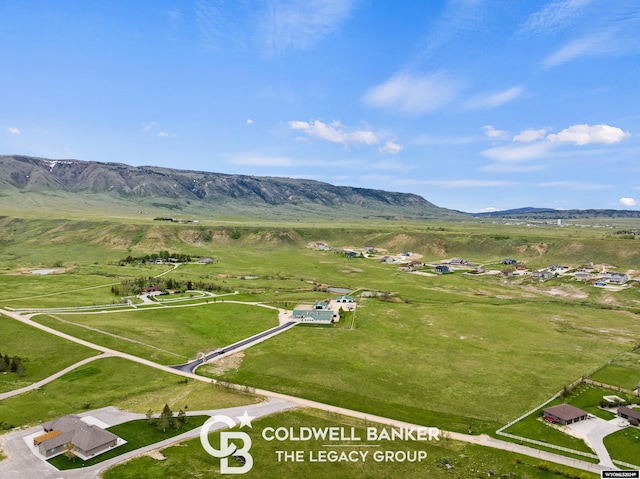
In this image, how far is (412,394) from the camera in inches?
2426

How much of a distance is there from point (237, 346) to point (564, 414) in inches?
2249

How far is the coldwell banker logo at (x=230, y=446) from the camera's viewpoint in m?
43.2

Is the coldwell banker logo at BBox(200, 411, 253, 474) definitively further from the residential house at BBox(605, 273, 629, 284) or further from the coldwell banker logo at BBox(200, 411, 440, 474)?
Result: the residential house at BBox(605, 273, 629, 284)

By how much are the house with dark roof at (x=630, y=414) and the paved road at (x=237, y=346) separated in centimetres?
6163

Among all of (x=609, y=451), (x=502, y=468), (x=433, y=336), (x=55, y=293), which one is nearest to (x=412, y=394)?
(x=502, y=468)

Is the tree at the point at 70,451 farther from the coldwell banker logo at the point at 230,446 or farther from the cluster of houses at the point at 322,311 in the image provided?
the cluster of houses at the point at 322,311

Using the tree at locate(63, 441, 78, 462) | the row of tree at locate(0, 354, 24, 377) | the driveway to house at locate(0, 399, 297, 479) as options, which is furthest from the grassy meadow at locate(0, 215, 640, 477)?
the tree at locate(63, 441, 78, 462)

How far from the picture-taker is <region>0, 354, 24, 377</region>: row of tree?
6519cm

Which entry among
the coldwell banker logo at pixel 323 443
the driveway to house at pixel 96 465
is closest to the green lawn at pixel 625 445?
the coldwell banker logo at pixel 323 443

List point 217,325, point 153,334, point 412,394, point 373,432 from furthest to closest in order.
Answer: point 217,325, point 153,334, point 412,394, point 373,432

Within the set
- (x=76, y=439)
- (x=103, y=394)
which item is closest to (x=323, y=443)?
(x=76, y=439)

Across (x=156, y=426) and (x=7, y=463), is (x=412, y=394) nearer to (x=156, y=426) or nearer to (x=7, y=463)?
(x=156, y=426)

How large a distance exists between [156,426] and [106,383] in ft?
60.7

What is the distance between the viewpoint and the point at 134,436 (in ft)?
159
